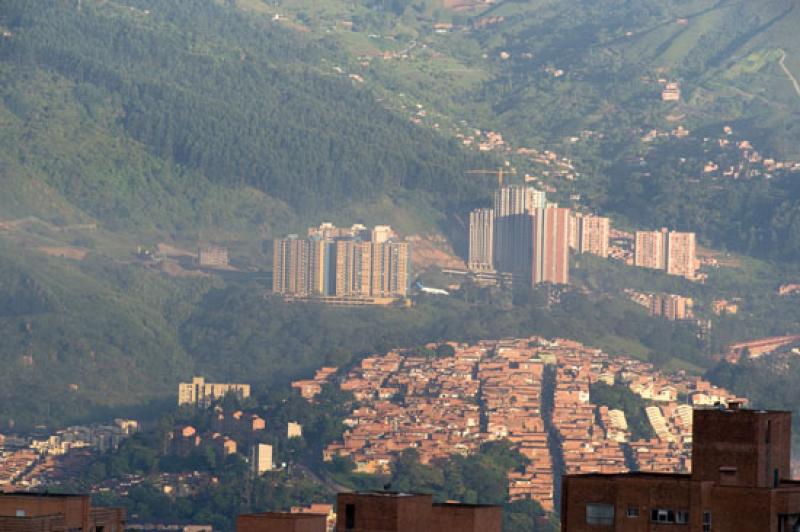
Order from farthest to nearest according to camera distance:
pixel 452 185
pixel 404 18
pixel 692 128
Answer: pixel 404 18
pixel 692 128
pixel 452 185

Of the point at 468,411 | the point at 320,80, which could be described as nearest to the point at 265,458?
the point at 468,411

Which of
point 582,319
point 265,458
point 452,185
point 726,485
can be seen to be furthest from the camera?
point 452,185

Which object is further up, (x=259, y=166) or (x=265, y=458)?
(x=259, y=166)

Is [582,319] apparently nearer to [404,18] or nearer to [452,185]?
[452,185]

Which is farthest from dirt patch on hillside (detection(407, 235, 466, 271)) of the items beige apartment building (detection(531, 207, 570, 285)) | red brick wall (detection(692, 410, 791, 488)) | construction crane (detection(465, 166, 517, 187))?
red brick wall (detection(692, 410, 791, 488))

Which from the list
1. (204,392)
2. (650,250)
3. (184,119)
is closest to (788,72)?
(650,250)

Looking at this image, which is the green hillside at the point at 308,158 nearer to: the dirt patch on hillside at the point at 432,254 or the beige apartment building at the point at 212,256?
the beige apartment building at the point at 212,256
